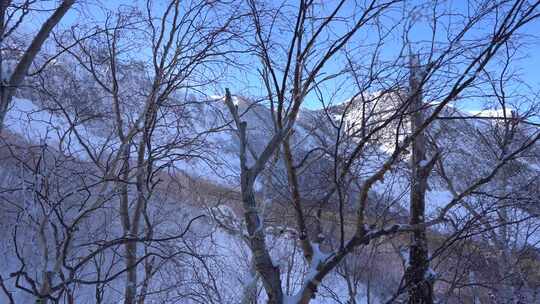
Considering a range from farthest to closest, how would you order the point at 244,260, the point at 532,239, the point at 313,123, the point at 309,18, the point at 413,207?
1. the point at 532,239
2. the point at 244,260
3. the point at 413,207
4. the point at 313,123
5. the point at 309,18

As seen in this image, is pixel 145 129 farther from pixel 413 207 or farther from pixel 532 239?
pixel 532 239

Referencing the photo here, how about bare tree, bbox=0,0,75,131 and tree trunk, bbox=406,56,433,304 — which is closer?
bare tree, bbox=0,0,75,131

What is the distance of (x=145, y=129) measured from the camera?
12.2 ft

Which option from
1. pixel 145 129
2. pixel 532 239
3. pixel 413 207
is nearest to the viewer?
pixel 145 129

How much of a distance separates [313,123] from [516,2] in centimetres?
221

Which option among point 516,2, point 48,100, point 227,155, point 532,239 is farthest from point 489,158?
point 48,100

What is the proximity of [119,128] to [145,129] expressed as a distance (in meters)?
1.05

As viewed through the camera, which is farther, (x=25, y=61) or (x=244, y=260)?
(x=244, y=260)

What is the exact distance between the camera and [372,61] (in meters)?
2.93

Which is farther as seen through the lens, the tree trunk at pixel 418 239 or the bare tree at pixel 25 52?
the tree trunk at pixel 418 239

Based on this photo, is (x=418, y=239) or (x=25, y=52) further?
(x=418, y=239)

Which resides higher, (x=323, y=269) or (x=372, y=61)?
(x=372, y=61)

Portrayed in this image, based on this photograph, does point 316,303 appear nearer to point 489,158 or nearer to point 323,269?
point 489,158

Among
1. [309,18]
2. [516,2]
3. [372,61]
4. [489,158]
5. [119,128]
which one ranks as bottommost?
[516,2]
